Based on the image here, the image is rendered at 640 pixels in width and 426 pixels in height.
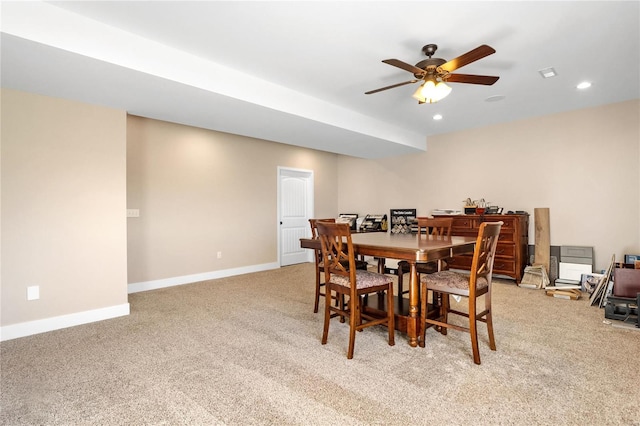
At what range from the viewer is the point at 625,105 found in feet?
14.3

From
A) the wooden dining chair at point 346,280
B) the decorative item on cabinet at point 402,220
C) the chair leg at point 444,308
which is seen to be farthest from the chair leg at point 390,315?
the decorative item on cabinet at point 402,220

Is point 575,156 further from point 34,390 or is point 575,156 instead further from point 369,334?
point 34,390

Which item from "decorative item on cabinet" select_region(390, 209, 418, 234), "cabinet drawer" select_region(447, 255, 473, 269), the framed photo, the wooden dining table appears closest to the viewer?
the wooden dining table

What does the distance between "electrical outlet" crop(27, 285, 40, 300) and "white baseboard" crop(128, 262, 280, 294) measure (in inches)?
57.8

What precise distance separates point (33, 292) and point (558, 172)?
6.57 meters

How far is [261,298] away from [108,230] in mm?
1872

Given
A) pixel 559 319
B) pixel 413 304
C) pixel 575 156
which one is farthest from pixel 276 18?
pixel 575 156

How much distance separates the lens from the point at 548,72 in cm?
337

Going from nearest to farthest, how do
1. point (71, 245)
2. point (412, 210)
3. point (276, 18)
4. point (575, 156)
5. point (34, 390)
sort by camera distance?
point (34, 390) < point (276, 18) < point (71, 245) < point (575, 156) < point (412, 210)

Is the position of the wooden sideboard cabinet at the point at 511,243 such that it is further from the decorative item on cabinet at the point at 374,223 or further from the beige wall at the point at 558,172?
the decorative item on cabinet at the point at 374,223

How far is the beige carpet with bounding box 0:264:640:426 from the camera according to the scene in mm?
1770

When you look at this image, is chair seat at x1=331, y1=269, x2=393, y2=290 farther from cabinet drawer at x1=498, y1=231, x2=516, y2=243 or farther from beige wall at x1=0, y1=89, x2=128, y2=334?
cabinet drawer at x1=498, y1=231, x2=516, y2=243

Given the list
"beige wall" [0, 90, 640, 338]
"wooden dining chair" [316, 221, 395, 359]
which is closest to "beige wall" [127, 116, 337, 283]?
"beige wall" [0, 90, 640, 338]

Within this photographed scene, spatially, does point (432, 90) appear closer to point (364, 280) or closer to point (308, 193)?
point (364, 280)
